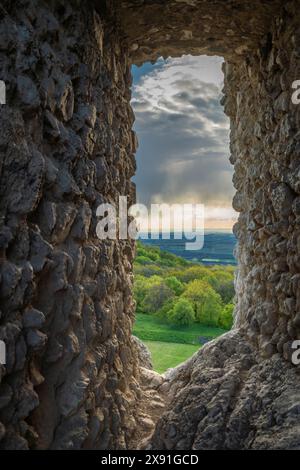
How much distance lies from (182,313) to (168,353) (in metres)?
3.50

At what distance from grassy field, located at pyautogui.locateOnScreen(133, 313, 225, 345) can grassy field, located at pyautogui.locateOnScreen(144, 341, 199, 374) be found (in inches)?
19.2

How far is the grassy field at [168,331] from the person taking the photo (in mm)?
9984

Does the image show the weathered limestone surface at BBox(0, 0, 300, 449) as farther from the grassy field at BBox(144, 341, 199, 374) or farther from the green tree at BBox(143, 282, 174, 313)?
the green tree at BBox(143, 282, 174, 313)

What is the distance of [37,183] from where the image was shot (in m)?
2.49

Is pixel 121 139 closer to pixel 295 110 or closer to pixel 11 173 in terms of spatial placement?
pixel 295 110

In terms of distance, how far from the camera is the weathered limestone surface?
2.43 m

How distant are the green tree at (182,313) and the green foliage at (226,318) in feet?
2.73

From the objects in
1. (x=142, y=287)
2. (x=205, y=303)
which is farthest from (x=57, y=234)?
(x=142, y=287)

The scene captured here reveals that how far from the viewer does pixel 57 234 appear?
2.78 m

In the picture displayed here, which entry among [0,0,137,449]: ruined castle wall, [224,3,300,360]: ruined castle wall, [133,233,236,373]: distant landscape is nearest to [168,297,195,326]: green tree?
[133,233,236,373]: distant landscape

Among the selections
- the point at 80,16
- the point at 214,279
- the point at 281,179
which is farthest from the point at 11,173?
the point at 214,279

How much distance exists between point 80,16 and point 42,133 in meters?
1.11

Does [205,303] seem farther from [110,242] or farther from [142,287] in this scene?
[110,242]

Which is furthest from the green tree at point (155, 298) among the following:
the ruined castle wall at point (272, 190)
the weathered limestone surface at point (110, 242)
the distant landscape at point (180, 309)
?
the ruined castle wall at point (272, 190)
